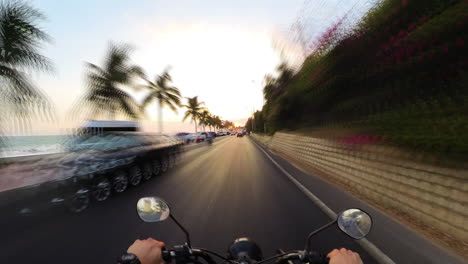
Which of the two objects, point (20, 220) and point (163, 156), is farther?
point (163, 156)

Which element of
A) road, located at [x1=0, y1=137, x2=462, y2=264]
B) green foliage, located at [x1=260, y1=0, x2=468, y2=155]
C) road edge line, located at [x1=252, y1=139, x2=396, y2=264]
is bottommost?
road edge line, located at [x1=252, y1=139, x2=396, y2=264]

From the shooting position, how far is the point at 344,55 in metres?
9.75

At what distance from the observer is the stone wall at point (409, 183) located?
434 centimetres

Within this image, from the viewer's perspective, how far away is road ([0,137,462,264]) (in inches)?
170

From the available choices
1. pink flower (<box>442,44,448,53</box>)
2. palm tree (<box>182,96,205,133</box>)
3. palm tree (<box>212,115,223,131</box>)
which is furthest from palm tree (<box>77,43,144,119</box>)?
palm tree (<box>212,115,223,131</box>)

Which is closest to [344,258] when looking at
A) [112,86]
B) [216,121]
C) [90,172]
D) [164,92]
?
[90,172]

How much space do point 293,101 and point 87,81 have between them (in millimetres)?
14255

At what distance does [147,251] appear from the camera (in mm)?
1921

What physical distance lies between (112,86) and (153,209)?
20.0 metres

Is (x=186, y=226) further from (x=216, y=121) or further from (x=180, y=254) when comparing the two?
(x=216, y=121)

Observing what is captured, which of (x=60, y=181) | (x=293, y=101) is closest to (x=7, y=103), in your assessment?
(x=60, y=181)

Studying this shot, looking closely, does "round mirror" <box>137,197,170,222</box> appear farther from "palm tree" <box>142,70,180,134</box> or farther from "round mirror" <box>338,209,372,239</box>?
"palm tree" <box>142,70,180,134</box>

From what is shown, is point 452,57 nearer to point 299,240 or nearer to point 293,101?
point 299,240

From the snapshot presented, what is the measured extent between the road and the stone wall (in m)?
1.04
